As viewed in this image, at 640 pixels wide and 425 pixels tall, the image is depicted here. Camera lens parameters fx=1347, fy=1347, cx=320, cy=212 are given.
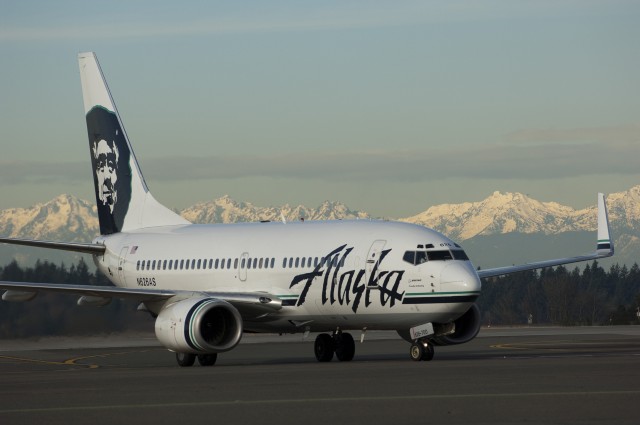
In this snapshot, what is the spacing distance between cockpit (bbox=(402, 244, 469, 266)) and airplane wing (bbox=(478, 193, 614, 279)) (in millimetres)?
5822

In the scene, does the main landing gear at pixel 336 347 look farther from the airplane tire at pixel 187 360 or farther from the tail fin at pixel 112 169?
the tail fin at pixel 112 169

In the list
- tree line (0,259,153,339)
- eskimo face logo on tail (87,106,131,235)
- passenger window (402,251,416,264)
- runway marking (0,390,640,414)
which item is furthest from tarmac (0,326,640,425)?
tree line (0,259,153,339)

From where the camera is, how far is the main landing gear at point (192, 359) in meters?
38.9

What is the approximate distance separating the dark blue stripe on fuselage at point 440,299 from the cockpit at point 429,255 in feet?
3.33

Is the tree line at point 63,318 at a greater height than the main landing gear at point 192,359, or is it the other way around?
the tree line at point 63,318

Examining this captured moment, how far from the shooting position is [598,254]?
49.2 meters

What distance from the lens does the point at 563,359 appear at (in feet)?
117

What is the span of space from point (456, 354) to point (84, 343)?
19.6 meters

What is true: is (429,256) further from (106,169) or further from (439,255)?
(106,169)

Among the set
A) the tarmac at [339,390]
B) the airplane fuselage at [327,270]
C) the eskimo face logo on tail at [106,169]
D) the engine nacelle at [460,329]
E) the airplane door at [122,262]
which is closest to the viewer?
the tarmac at [339,390]

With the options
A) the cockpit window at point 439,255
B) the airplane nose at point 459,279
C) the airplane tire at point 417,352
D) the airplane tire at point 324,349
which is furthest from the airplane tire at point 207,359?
the airplane nose at point 459,279

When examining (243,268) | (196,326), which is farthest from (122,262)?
(196,326)

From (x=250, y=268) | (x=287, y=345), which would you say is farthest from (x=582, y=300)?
(x=250, y=268)

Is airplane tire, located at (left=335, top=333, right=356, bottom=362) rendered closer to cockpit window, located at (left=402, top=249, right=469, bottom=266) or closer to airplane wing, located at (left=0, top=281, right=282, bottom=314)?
airplane wing, located at (left=0, top=281, right=282, bottom=314)
